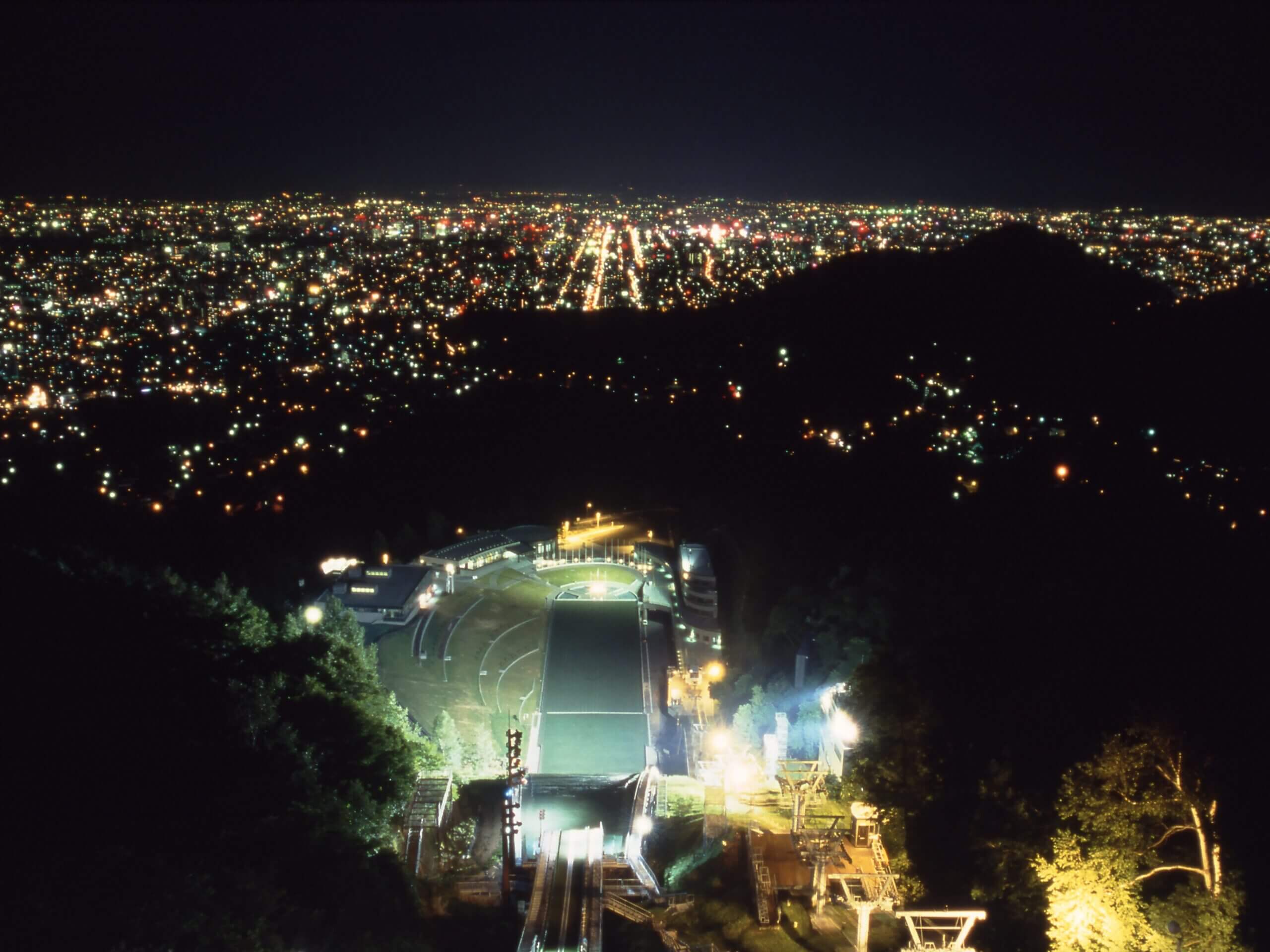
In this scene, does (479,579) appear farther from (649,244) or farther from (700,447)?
(649,244)

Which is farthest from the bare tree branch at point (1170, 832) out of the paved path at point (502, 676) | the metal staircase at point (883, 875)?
the paved path at point (502, 676)

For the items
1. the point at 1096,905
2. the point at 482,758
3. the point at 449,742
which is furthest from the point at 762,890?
the point at 449,742

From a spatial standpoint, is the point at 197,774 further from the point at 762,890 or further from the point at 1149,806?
the point at 1149,806

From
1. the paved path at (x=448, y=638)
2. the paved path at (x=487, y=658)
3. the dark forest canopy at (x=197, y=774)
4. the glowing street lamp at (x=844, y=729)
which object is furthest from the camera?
the paved path at (x=448, y=638)

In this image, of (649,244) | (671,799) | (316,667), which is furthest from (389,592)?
(649,244)

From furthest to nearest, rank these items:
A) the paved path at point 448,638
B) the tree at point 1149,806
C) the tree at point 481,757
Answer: the paved path at point 448,638 < the tree at point 481,757 < the tree at point 1149,806

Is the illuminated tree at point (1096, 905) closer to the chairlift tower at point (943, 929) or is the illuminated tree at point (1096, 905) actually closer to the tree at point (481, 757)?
the chairlift tower at point (943, 929)

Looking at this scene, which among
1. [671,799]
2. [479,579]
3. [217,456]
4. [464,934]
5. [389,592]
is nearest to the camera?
[464,934]
